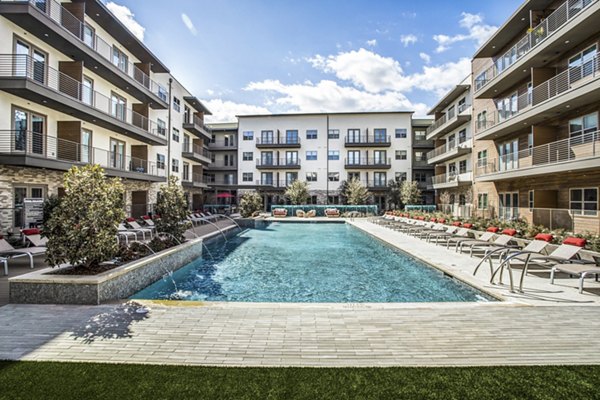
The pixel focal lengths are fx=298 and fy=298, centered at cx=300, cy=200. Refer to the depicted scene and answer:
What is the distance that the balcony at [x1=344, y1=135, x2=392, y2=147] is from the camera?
3850cm

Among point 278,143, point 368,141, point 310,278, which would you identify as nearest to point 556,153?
point 310,278

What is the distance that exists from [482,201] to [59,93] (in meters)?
26.9

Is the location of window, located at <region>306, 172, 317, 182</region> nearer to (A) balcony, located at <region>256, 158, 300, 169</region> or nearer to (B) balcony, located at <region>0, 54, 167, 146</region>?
(A) balcony, located at <region>256, 158, 300, 169</region>

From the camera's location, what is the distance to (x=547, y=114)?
575 inches

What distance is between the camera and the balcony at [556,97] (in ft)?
39.4

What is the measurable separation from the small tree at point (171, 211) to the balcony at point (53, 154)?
6096 millimetres

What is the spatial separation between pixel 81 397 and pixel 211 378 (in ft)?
Result: 3.90

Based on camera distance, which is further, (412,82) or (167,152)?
(412,82)

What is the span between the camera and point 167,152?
26.6 metres

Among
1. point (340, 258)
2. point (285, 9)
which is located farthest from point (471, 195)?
point (285, 9)

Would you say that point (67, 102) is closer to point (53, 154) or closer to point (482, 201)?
point (53, 154)

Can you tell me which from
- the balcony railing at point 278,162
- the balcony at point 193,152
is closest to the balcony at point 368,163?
the balcony railing at point 278,162

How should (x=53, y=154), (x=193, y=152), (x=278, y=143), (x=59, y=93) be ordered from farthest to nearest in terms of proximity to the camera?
(x=278, y=143), (x=193, y=152), (x=53, y=154), (x=59, y=93)

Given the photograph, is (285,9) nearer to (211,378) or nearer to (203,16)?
(203,16)
